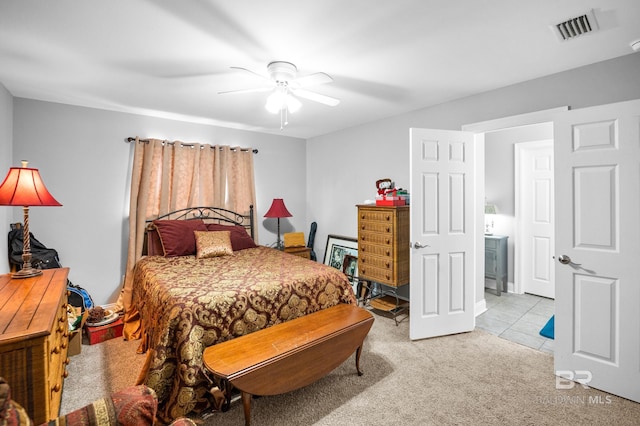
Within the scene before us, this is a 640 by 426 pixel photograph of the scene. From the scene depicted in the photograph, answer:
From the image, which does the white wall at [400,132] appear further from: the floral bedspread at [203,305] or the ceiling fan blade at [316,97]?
the floral bedspread at [203,305]

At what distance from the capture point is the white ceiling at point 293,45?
5.72 feet

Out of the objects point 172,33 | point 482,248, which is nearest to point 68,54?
point 172,33

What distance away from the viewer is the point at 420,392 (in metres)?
2.17

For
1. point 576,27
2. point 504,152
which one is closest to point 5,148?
point 576,27

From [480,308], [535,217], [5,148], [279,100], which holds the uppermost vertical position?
[279,100]

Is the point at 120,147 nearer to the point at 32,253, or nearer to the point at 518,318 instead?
the point at 32,253

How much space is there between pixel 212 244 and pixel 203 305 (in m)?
1.56

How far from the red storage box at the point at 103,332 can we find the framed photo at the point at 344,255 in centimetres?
281

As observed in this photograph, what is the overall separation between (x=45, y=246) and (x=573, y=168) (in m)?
5.17

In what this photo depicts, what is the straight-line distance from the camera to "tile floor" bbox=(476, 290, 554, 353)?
2977 mm

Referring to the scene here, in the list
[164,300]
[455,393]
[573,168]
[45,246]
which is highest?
[573,168]

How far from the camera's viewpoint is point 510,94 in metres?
2.95

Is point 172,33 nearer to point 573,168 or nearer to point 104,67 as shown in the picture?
point 104,67

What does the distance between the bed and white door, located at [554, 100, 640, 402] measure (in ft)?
5.72
